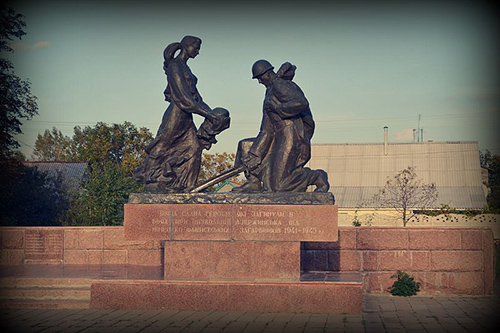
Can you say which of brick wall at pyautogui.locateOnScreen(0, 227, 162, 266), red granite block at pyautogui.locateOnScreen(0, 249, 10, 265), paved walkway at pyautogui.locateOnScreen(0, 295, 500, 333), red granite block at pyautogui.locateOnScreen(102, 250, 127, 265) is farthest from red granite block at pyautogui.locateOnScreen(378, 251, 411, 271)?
red granite block at pyautogui.locateOnScreen(0, 249, 10, 265)

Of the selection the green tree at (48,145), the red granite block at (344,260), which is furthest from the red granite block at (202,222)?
the green tree at (48,145)

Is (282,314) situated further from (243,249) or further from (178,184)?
(178,184)

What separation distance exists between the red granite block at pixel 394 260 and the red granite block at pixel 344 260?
43 cm

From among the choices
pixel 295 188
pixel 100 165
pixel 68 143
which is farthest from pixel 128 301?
pixel 68 143

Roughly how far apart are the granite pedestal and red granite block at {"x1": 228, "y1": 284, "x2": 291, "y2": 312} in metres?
0.02

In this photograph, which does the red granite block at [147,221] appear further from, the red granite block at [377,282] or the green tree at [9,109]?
the green tree at [9,109]

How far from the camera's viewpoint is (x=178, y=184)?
13.2 metres

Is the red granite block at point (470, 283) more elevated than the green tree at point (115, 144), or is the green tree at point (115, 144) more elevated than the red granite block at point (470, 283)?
the green tree at point (115, 144)

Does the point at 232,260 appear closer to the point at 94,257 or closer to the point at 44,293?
the point at 44,293

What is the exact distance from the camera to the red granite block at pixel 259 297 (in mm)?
11578

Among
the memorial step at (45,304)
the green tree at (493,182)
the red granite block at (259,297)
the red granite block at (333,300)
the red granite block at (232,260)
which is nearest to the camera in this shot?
the red granite block at (333,300)

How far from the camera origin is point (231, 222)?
12250mm

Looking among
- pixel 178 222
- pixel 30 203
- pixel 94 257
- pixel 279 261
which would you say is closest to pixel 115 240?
pixel 94 257

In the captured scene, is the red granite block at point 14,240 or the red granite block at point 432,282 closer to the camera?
the red granite block at point 432,282
